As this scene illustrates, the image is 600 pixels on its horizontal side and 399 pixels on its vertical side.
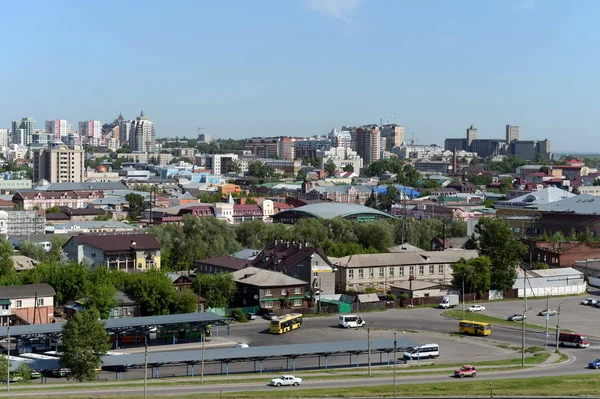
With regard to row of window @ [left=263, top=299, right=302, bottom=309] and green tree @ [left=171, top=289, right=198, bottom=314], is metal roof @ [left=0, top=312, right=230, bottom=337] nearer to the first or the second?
green tree @ [left=171, top=289, right=198, bottom=314]

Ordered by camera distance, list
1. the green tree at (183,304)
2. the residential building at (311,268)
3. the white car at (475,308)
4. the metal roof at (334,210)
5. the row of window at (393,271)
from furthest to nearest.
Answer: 1. the metal roof at (334,210)
2. the row of window at (393,271)
3. the residential building at (311,268)
4. the white car at (475,308)
5. the green tree at (183,304)

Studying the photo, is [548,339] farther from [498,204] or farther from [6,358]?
[498,204]

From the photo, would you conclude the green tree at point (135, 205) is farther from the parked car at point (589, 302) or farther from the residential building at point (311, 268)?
the parked car at point (589, 302)

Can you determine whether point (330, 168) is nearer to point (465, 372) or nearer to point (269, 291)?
point (269, 291)

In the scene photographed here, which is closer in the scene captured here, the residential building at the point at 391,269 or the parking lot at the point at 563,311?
the parking lot at the point at 563,311

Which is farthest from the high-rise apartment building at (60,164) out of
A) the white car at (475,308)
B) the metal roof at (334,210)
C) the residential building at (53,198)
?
the white car at (475,308)

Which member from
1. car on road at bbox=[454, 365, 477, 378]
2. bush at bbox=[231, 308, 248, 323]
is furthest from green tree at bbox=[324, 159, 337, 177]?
car on road at bbox=[454, 365, 477, 378]
